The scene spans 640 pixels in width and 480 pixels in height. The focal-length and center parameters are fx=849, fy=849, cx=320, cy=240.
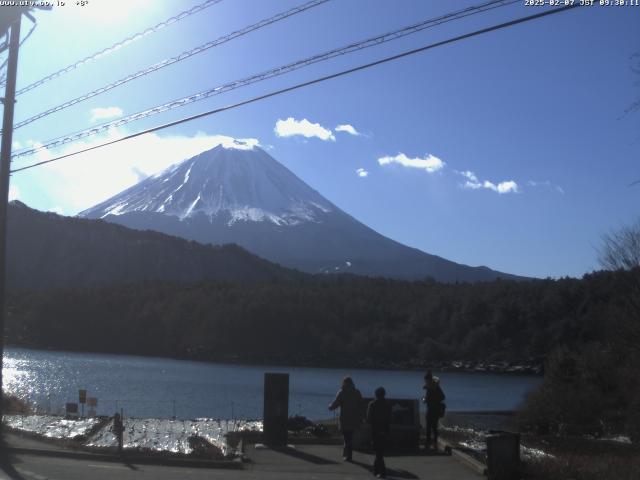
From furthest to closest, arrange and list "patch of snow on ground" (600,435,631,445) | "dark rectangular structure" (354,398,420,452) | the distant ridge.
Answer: the distant ridge → "patch of snow on ground" (600,435,631,445) → "dark rectangular structure" (354,398,420,452)

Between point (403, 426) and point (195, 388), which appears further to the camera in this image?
point (195, 388)

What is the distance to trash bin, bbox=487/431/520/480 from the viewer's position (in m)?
11.1

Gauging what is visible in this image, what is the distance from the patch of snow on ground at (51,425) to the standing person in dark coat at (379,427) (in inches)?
255

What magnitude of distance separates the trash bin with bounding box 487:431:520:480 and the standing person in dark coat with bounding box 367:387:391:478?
157 centimetres

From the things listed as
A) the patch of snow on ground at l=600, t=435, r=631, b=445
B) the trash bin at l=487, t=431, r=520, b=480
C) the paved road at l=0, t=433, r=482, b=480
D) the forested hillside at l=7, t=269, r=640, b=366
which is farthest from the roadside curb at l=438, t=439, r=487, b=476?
the forested hillside at l=7, t=269, r=640, b=366

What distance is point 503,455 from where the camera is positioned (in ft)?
36.7

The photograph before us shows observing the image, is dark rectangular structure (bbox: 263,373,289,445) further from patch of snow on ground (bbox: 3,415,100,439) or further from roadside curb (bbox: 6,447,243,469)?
patch of snow on ground (bbox: 3,415,100,439)

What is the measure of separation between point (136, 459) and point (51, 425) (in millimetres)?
4706

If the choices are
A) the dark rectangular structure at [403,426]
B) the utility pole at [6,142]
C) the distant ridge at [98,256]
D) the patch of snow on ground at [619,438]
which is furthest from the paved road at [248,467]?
the distant ridge at [98,256]

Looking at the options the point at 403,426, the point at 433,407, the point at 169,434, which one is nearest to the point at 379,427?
the point at 403,426

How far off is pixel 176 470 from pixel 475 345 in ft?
209

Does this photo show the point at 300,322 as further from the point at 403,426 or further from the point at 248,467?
the point at 248,467

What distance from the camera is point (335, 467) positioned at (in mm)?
12984

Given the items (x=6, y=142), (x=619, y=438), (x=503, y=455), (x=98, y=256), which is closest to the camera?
(x=503, y=455)
